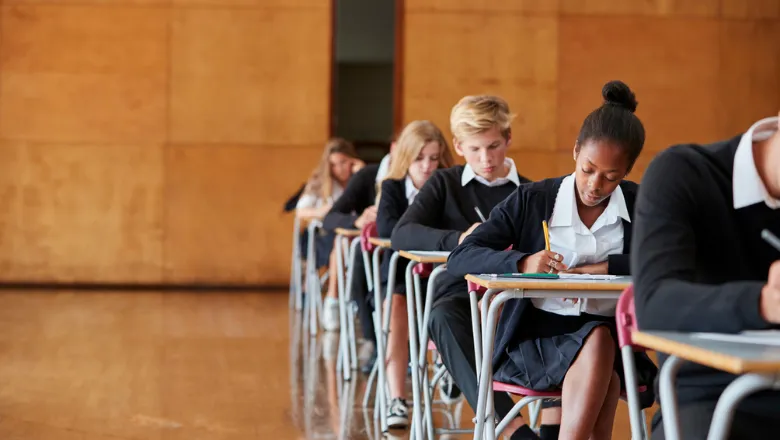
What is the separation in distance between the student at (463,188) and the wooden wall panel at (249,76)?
18.1 feet

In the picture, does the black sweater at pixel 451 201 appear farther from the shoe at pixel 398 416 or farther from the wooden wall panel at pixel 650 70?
the wooden wall panel at pixel 650 70

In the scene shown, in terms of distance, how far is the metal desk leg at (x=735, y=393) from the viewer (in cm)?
116

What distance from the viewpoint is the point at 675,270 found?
1.50m

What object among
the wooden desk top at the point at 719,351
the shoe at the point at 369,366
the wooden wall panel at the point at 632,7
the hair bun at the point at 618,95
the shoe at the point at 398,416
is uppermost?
the wooden wall panel at the point at 632,7

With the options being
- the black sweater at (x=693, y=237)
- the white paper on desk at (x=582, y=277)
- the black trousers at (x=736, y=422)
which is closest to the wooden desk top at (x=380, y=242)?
the white paper on desk at (x=582, y=277)

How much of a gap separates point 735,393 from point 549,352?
1.07 meters

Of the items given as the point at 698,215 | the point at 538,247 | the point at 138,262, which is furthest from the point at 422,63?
the point at 698,215

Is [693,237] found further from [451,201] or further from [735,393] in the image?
[451,201]

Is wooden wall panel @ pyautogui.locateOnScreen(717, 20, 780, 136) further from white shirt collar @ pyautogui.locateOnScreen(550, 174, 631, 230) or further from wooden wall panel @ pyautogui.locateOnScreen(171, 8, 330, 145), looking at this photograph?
white shirt collar @ pyautogui.locateOnScreen(550, 174, 631, 230)

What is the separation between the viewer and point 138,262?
8.99 metres

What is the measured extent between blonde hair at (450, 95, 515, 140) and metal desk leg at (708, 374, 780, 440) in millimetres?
2141

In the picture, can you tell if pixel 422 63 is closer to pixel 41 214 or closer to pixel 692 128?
pixel 692 128

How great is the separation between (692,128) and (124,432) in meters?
6.77

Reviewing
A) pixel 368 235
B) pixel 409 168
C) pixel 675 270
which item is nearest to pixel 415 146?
pixel 409 168
